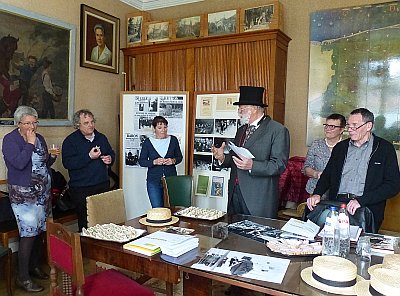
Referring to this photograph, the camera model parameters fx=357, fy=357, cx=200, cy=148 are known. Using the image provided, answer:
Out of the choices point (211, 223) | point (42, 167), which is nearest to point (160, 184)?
point (42, 167)

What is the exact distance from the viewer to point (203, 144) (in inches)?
167

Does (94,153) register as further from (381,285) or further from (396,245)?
(381,285)

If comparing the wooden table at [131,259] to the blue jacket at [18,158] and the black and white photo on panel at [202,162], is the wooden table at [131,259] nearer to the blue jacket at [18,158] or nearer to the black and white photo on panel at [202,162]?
the blue jacket at [18,158]

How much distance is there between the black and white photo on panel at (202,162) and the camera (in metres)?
4.22

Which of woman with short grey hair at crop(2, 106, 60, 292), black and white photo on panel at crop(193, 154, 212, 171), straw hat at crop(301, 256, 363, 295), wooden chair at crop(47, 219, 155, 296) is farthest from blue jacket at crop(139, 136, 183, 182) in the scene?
straw hat at crop(301, 256, 363, 295)

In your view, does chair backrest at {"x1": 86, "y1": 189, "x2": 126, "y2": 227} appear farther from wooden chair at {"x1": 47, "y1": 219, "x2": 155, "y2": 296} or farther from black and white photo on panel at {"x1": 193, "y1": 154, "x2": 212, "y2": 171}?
black and white photo on panel at {"x1": 193, "y1": 154, "x2": 212, "y2": 171}

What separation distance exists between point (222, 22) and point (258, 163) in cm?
243

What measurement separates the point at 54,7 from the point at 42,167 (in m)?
1.96

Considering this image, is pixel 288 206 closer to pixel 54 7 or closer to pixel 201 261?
pixel 201 261

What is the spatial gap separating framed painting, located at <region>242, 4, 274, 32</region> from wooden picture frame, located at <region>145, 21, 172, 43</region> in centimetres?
102

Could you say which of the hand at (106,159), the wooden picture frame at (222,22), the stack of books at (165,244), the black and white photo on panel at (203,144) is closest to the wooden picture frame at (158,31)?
the wooden picture frame at (222,22)

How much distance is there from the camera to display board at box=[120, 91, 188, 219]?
429 cm

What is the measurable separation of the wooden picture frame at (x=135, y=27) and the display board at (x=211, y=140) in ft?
4.03

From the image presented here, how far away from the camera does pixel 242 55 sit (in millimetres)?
4113
